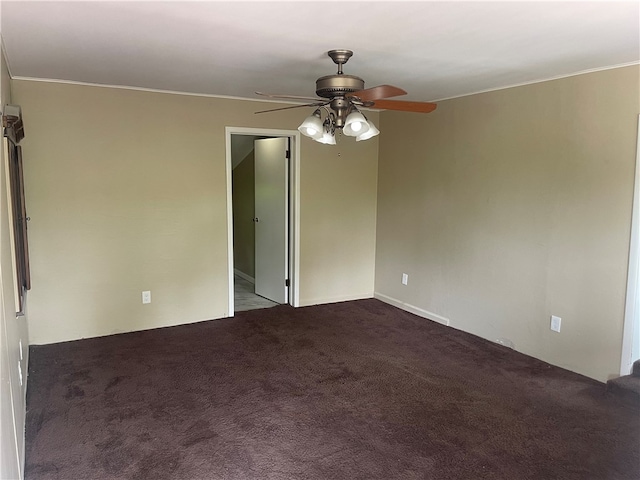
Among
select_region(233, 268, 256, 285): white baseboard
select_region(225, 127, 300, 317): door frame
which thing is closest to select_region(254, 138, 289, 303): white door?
select_region(225, 127, 300, 317): door frame

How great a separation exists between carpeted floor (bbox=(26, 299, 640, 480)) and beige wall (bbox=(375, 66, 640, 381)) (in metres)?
0.39

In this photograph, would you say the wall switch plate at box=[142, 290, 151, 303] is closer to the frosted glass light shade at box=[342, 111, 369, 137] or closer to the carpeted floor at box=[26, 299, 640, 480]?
the carpeted floor at box=[26, 299, 640, 480]

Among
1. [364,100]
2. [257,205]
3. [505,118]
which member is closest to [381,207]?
[257,205]

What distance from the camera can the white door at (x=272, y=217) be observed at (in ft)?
16.9

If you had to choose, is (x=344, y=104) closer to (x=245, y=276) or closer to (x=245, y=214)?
(x=245, y=214)

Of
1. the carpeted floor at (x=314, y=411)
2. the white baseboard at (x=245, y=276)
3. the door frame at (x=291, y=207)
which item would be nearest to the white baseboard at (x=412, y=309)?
the carpeted floor at (x=314, y=411)

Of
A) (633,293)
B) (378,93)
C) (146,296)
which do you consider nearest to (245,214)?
(146,296)

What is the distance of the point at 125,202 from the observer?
4.17 metres

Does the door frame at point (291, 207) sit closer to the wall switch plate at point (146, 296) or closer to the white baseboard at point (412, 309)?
the wall switch plate at point (146, 296)

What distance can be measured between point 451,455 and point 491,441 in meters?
0.29

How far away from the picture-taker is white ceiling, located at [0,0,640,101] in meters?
2.08

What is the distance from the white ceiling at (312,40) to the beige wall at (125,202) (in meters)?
0.44

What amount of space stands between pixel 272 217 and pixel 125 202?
1695 millimetres

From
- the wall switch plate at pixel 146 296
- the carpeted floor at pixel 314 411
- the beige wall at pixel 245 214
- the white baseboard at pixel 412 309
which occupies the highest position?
the beige wall at pixel 245 214
